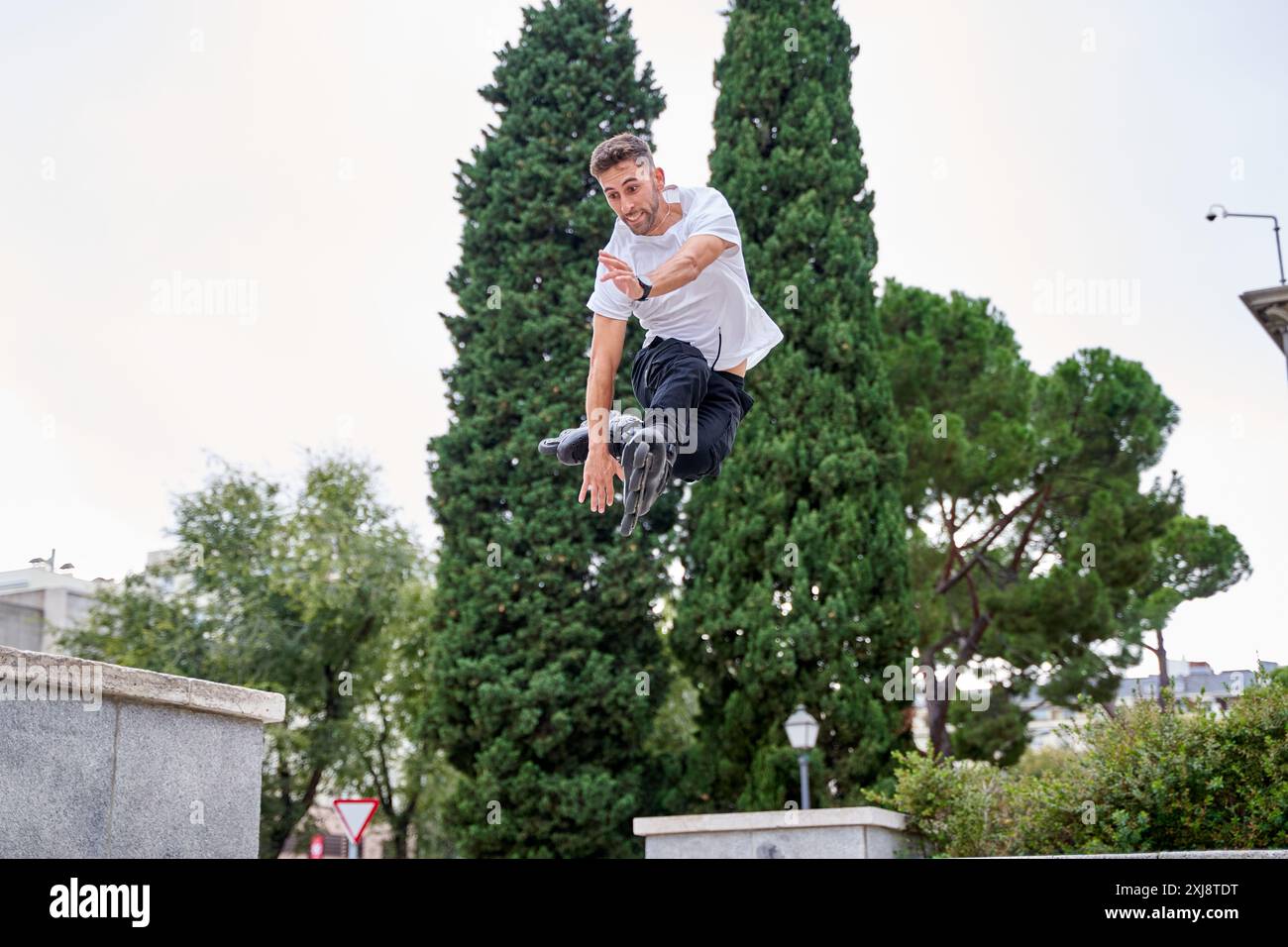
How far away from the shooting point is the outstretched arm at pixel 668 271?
4.57 meters

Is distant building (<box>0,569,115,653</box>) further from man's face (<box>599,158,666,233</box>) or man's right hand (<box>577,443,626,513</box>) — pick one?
man's face (<box>599,158,666,233</box>)

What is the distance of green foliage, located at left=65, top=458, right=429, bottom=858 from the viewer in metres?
20.8

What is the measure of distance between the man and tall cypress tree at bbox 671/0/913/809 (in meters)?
10.3

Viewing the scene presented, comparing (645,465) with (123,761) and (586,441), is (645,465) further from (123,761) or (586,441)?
(123,761)

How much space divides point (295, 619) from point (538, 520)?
7.05 m

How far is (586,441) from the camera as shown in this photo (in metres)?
5.09

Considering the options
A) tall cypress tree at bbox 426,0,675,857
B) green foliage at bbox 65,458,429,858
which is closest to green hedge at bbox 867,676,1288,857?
tall cypress tree at bbox 426,0,675,857

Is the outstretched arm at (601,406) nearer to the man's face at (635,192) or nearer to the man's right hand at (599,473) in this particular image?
the man's right hand at (599,473)

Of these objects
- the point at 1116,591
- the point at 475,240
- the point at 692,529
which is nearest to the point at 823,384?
the point at 692,529

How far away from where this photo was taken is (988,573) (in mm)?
21328

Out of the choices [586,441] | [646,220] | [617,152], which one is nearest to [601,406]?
[586,441]

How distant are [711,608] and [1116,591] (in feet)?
27.2

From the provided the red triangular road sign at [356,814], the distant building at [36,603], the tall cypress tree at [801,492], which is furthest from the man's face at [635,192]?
the distant building at [36,603]
